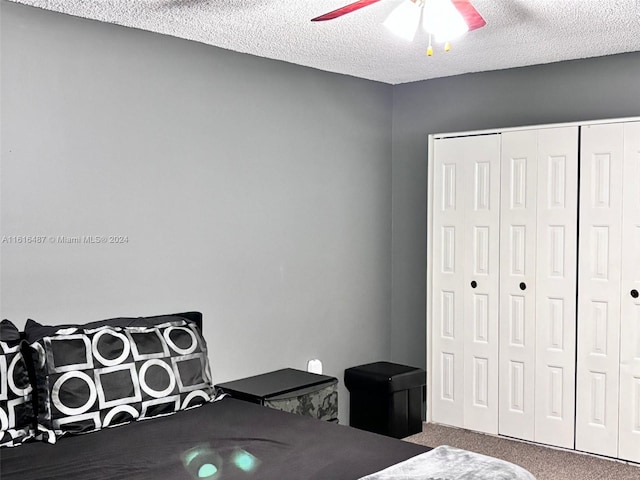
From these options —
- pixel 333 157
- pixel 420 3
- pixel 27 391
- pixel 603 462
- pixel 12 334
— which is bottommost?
pixel 603 462

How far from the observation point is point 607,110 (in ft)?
14.5

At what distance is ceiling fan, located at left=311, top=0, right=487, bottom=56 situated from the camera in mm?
2658

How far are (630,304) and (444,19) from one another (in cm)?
225

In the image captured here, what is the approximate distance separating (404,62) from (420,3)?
1.91 metres

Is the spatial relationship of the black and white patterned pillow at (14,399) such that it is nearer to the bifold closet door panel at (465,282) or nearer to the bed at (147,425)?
the bed at (147,425)

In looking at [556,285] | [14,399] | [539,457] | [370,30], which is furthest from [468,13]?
[539,457]

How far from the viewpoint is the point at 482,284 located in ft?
15.4

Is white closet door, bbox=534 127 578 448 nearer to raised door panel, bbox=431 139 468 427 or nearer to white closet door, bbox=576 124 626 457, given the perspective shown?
white closet door, bbox=576 124 626 457

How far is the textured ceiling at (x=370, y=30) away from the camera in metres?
3.35

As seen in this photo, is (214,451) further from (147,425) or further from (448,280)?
(448,280)

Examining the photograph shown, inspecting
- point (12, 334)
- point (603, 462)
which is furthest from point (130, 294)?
point (603, 462)

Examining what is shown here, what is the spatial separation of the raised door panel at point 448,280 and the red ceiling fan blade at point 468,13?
2008mm

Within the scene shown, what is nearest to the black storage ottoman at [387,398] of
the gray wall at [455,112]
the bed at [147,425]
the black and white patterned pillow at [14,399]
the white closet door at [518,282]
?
the gray wall at [455,112]

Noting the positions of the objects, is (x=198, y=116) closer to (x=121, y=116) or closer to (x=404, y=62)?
(x=121, y=116)
